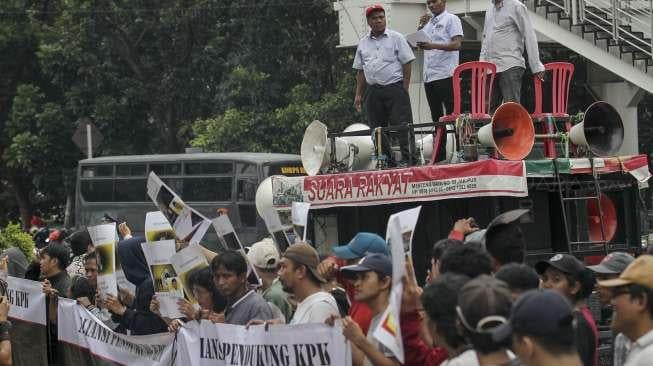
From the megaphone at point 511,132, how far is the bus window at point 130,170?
777 inches

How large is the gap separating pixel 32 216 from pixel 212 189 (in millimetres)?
11790

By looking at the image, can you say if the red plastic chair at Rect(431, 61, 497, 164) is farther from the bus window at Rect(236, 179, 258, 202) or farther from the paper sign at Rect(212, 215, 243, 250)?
the bus window at Rect(236, 179, 258, 202)

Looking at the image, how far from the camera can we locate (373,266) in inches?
276

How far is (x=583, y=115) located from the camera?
11961 mm

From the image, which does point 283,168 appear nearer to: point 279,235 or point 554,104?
point 554,104

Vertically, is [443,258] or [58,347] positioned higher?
[443,258]

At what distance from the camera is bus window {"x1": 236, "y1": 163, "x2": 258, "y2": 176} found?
27409 millimetres

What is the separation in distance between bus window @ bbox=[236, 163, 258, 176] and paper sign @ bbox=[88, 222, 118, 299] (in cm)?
1679

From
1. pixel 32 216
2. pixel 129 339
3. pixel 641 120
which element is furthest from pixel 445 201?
pixel 32 216

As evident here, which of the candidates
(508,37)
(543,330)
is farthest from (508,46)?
(543,330)

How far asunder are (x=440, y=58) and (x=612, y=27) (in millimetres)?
9011

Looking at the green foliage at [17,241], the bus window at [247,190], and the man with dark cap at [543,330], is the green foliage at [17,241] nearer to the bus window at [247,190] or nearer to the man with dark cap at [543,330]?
the bus window at [247,190]

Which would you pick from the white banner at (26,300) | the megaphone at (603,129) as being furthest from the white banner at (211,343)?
the megaphone at (603,129)

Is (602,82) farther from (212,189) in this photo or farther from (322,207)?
(322,207)
